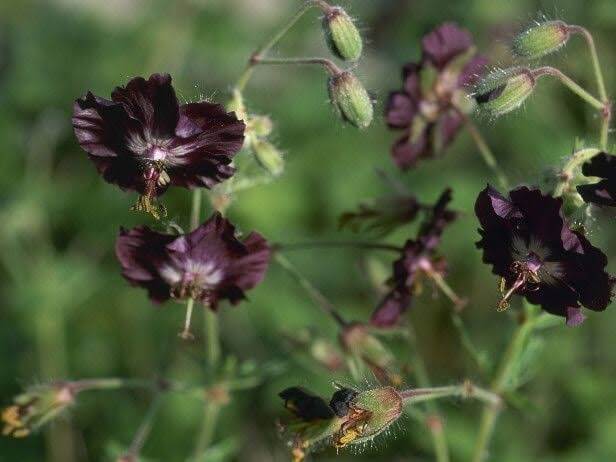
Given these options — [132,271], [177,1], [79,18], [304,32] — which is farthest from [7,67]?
[132,271]

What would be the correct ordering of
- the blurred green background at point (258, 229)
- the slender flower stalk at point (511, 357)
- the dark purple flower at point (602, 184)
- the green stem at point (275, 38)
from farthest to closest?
the blurred green background at point (258, 229) → the slender flower stalk at point (511, 357) → the green stem at point (275, 38) → the dark purple flower at point (602, 184)

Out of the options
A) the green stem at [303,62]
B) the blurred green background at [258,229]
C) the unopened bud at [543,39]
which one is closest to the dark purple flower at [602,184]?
the unopened bud at [543,39]

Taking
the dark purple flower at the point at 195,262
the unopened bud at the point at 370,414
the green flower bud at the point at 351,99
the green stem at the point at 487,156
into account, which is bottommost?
the unopened bud at the point at 370,414

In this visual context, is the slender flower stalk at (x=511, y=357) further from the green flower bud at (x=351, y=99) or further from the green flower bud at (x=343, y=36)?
the green flower bud at (x=343, y=36)

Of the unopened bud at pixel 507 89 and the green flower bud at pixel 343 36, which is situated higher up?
the green flower bud at pixel 343 36

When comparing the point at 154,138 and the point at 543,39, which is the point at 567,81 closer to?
the point at 543,39

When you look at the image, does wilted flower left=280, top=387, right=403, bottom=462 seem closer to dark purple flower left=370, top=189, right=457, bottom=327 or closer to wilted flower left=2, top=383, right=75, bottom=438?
dark purple flower left=370, top=189, right=457, bottom=327

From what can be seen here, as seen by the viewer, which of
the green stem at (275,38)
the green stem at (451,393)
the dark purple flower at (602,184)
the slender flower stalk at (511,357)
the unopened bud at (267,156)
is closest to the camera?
the dark purple flower at (602,184)
